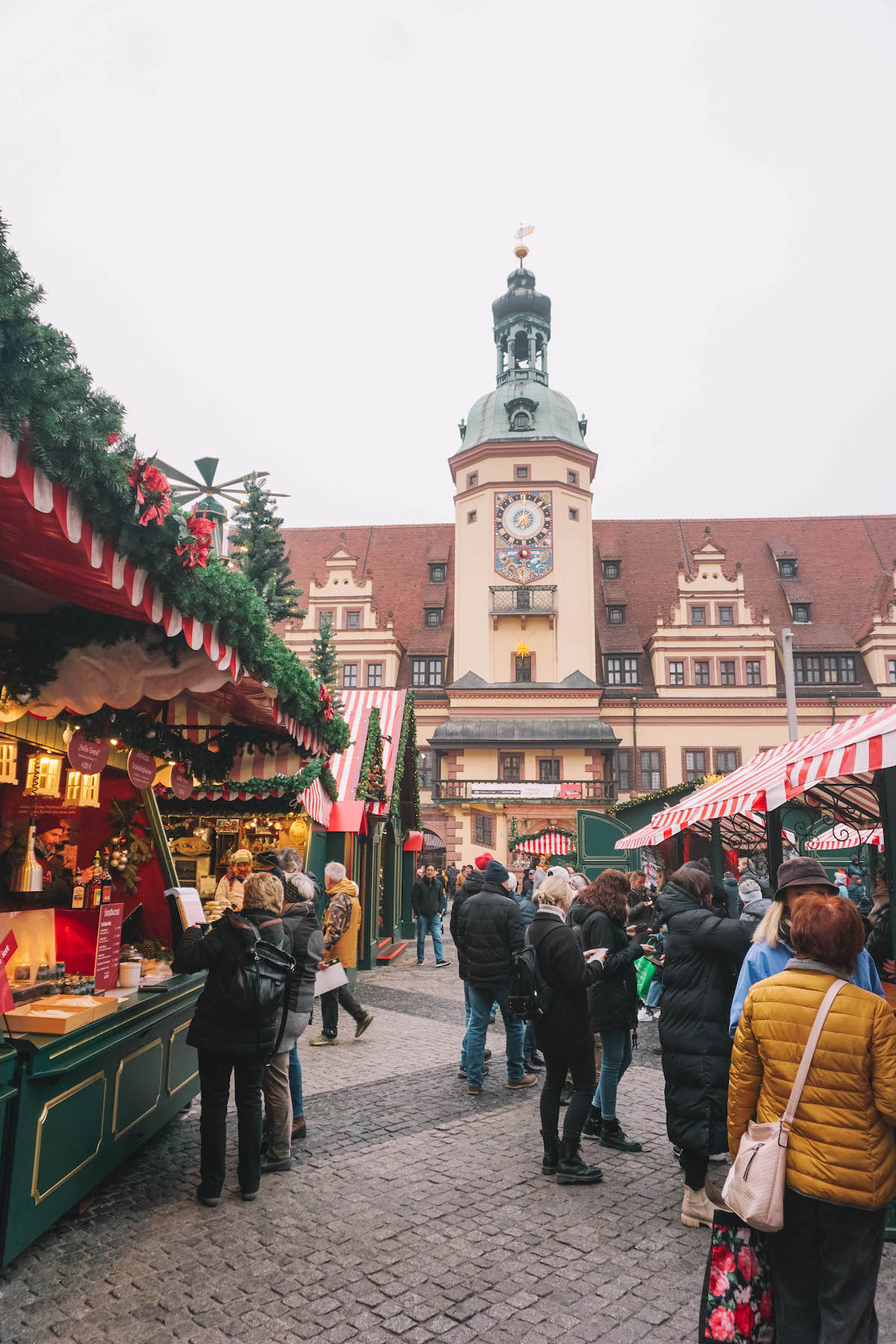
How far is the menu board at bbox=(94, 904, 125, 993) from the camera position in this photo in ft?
16.8

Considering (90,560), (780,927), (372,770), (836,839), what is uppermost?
(372,770)

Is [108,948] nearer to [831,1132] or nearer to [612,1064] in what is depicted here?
[612,1064]

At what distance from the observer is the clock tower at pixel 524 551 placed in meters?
38.8

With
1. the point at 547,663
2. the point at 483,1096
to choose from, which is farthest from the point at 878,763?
the point at 547,663

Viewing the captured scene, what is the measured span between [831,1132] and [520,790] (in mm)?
34053

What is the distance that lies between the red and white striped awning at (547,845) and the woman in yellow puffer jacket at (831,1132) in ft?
90.9

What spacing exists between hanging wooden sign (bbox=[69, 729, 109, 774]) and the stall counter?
4.80 feet

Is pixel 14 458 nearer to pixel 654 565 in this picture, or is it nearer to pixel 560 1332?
pixel 560 1332

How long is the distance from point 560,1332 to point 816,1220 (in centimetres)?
129

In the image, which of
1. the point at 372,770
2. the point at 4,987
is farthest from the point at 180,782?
the point at 372,770

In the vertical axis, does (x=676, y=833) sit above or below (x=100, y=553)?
below

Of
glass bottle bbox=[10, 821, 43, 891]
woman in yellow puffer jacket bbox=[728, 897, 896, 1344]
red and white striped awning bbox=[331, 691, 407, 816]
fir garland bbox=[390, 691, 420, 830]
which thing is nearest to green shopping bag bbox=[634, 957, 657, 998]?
red and white striped awning bbox=[331, 691, 407, 816]

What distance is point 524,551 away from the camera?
129ft

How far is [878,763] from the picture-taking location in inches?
170
